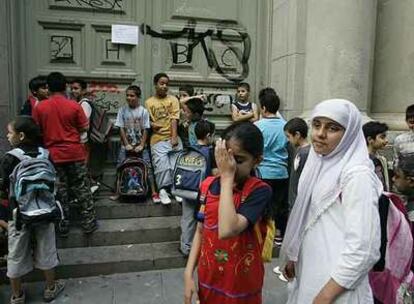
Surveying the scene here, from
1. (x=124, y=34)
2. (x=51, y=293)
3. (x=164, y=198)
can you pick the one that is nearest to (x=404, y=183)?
(x=51, y=293)

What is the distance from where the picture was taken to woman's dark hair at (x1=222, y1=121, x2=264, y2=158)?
6.24 feet

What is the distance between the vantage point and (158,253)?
4578 millimetres

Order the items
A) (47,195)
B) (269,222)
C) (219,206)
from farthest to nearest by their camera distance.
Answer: (47,195) < (269,222) < (219,206)

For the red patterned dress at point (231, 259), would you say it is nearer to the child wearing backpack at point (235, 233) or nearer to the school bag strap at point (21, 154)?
the child wearing backpack at point (235, 233)

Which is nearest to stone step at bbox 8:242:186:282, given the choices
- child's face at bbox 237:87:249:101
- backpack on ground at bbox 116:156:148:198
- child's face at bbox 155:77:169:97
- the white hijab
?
backpack on ground at bbox 116:156:148:198

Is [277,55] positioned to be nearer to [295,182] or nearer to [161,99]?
[161,99]

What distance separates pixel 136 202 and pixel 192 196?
1214 mm

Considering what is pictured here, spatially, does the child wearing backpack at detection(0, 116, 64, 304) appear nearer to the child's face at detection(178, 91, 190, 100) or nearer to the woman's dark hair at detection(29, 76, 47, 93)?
the woman's dark hair at detection(29, 76, 47, 93)

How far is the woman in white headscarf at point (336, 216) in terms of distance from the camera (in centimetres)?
172

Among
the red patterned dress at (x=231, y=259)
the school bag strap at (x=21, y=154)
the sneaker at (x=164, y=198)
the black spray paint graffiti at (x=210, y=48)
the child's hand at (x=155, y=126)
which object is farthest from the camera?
the black spray paint graffiti at (x=210, y=48)

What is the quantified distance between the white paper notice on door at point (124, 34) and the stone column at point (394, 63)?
3.75m

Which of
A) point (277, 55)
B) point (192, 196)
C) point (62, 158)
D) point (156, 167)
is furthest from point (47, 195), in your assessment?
point (277, 55)

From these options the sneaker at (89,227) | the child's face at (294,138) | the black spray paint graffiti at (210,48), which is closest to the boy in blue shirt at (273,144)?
the child's face at (294,138)

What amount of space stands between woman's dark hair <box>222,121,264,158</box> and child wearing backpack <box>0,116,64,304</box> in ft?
7.96
